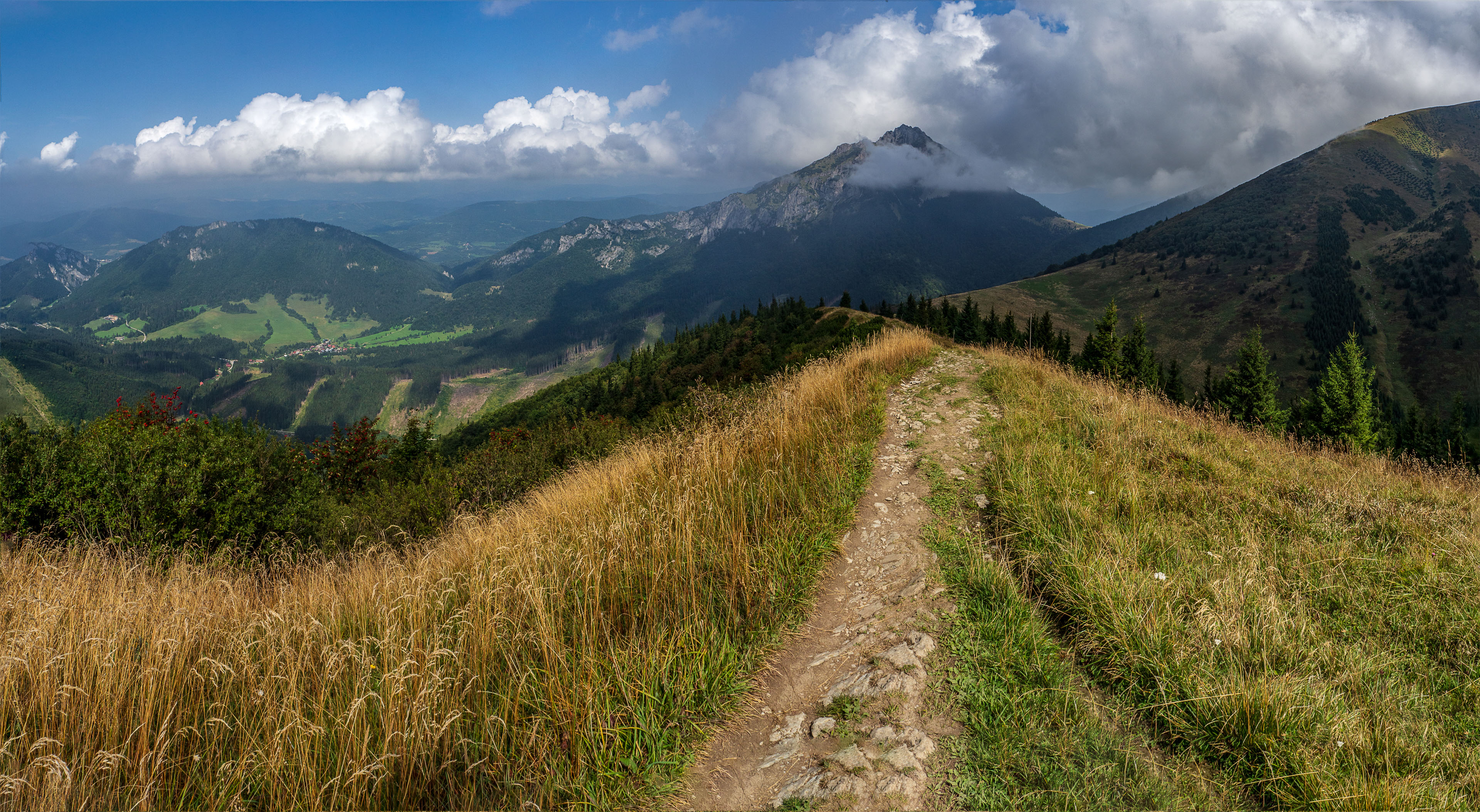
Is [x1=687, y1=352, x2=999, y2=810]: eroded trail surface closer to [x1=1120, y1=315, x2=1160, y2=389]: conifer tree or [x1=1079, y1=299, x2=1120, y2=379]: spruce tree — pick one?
[x1=1079, y1=299, x2=1120, y2=379]: spruce tree

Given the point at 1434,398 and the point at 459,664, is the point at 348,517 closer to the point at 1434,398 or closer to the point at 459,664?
the point at 459,664

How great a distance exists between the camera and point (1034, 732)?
3.26 metres

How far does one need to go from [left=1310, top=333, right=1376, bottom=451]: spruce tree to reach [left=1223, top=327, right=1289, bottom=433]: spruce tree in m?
2.98

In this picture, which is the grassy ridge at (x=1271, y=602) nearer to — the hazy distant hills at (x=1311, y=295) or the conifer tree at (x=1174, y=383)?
the conifer tree at (x=1174, y=383)

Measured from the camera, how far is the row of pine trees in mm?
41719

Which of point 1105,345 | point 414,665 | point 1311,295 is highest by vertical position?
point 1311,295

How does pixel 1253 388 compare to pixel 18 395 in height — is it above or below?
above

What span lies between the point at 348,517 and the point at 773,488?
11.2 m

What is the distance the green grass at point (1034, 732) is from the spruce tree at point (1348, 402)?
54.5 metres

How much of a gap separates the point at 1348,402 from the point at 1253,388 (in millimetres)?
7334

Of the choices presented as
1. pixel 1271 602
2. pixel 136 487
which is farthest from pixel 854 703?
pixel 136 487

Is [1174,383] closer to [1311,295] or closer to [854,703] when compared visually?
[854,703]

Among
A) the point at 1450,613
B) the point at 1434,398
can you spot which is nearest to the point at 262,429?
the point at 1450,613

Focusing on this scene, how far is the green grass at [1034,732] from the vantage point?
2.90 metres
